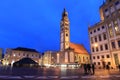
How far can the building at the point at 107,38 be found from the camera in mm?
41816

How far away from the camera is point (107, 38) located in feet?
149

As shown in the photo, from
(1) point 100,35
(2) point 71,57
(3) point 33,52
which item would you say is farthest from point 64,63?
(1) point 100,35

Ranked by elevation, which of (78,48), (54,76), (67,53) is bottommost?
(54,76)

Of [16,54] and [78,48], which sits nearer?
[78,48]

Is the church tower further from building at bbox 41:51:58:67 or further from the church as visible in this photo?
building at bbox 41:51:58:67

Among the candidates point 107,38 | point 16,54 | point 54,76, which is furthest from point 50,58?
point 54,76

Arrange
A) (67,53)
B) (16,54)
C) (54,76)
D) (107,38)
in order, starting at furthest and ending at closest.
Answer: (16,54)
(67,53)
(107,38)
(54,76)

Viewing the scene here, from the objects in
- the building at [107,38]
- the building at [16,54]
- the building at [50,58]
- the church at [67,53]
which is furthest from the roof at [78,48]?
the building at [107,38]

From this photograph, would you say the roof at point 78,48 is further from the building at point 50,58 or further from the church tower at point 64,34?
the building at point 50,58

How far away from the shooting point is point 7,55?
11038 cm

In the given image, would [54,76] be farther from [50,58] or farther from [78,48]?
[50,58]

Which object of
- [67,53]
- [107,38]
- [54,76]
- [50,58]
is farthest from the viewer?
[50,58]

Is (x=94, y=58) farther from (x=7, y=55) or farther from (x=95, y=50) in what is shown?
(x=7, y=55)

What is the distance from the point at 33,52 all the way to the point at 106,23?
8448 centimetres
